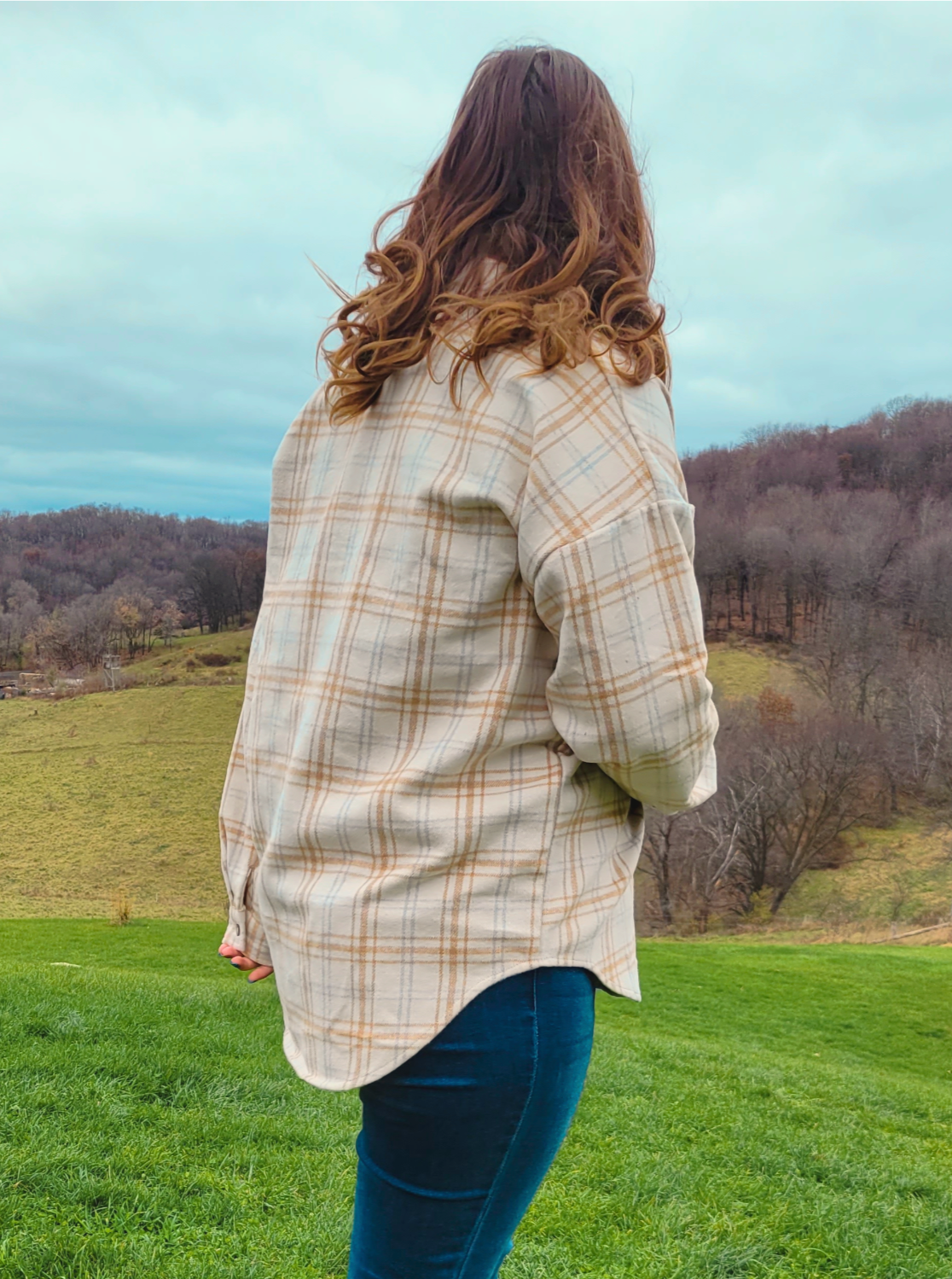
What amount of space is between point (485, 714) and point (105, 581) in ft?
189

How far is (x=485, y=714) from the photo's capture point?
3.10ft

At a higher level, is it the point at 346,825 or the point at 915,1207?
the point at 346,825

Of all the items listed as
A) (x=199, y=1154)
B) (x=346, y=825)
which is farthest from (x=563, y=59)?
(x=199, y=1154)

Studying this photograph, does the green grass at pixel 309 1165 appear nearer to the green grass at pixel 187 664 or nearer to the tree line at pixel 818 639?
the tree line at pixel 818 639

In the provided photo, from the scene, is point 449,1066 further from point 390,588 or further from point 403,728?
point 390,588

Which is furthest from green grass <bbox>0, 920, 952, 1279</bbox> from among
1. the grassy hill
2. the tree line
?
the grassy hill

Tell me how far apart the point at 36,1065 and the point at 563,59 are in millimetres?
3372

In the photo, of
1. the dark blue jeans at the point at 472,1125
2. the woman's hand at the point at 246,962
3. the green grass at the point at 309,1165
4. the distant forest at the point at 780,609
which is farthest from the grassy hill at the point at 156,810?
the dark blue jeans at the point at 472,1125

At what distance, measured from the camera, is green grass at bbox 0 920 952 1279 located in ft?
7.32

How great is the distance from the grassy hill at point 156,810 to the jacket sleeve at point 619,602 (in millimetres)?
24776

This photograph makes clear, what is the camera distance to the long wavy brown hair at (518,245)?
999 mm

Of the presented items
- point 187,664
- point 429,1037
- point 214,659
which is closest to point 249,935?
point 429,1037

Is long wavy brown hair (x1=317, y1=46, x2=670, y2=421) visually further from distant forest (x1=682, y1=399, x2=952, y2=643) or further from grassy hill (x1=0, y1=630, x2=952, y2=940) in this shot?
distant forest (x1=682, y1=399, x2=952, y2=643)

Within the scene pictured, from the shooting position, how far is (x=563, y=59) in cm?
112
